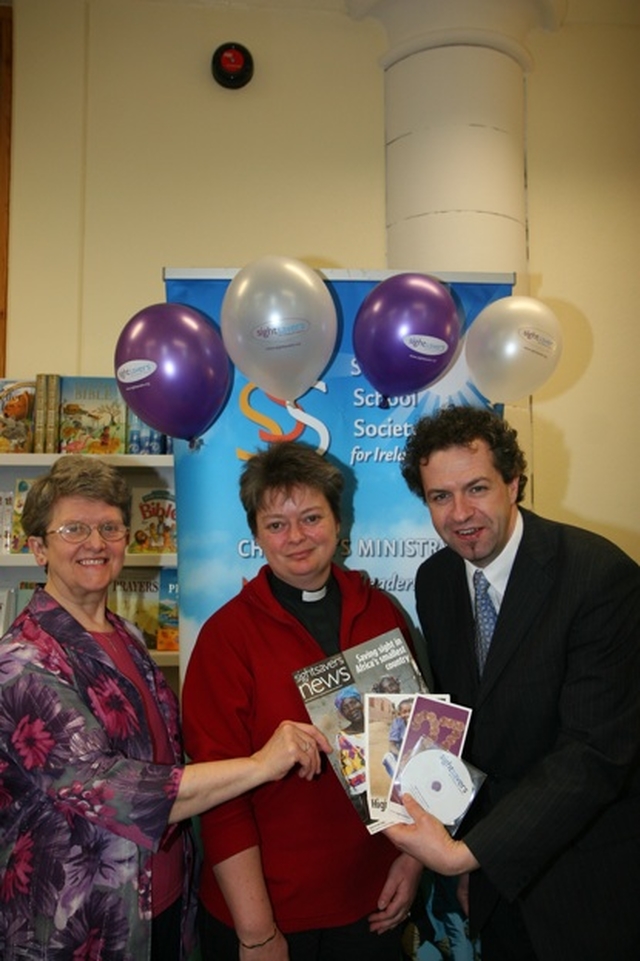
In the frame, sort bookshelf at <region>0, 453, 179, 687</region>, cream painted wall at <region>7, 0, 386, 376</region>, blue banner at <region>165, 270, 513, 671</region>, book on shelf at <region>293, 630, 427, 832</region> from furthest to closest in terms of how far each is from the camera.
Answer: cream painted wall at <region>7, 0, 386, 376</region>
bookshelf at <region>0, 453, 179, 687</region>
blue banner at <region>165, 270, 513, 671</region>
book on shelf at <region>293, 630, 427, 832</region>

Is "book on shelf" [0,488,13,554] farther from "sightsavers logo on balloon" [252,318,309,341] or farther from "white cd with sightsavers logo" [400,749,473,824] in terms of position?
"white cd with sightsavers logo" [400,749,473,824]

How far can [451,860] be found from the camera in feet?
5.45

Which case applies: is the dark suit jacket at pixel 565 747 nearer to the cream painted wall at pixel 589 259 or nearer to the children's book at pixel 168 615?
the children's book at pixel 168 615

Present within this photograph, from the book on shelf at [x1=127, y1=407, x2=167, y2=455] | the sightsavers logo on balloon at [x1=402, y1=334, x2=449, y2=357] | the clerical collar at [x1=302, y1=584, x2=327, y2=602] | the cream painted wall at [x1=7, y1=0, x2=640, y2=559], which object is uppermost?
the cream painted wall at [x1=7, y1=0, x2=640, y2=559]

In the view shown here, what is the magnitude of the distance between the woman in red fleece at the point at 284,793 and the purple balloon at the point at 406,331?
0.56 meters

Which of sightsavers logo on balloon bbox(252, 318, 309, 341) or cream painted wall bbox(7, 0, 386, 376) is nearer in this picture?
sightsavers logo on balloon bbox(252, 318, 309, 341)

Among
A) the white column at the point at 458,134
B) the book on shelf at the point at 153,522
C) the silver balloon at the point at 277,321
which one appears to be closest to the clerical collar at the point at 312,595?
the silver balloon at the point at 277,321

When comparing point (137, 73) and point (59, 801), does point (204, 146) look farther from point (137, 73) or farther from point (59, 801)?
point (59, 801)

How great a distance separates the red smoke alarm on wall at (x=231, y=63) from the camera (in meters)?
3.84

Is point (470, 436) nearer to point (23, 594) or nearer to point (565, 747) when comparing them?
point (565, 747)

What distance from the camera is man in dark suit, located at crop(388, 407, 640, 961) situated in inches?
66.4

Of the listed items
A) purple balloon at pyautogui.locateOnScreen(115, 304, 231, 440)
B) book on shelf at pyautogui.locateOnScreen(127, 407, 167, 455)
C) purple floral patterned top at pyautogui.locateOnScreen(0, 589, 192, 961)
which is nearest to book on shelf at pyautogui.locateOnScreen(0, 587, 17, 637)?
book on shelf at pyautogui.locateOnScreen(127, 407, 167, 455)

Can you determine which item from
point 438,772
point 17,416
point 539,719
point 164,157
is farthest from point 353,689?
point 164,157

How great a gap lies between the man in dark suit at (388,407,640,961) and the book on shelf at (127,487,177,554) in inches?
69.7
